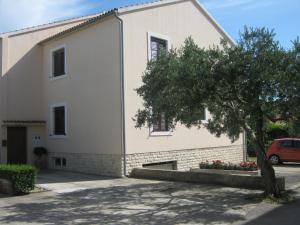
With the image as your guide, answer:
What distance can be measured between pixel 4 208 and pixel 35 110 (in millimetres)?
10468

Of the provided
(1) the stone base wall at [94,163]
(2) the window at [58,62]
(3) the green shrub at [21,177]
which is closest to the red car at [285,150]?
(1) the stone base wall at [94,163]

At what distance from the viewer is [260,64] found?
1047 centimetres

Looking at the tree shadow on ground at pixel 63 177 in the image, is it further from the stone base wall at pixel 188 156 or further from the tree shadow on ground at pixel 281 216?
the tree shadow on ground at pixel 281 216

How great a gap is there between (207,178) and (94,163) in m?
5.18

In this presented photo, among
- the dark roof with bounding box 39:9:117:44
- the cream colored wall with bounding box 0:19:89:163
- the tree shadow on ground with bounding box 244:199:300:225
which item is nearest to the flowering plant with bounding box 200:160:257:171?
the tree shadow on ground with bounding box 244:199:300:225

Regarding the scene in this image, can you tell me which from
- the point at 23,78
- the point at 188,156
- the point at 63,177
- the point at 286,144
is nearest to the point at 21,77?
the point at 23,78

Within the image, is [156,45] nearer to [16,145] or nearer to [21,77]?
[21,77]

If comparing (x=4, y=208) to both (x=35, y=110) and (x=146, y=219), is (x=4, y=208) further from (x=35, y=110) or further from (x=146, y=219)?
(x=35, y=110)

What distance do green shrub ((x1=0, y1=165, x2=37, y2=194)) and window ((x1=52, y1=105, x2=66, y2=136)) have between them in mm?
6860

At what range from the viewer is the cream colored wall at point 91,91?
1702 cm

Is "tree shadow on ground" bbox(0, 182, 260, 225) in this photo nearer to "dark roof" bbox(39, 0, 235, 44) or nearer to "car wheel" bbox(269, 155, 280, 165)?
"dark roof" bbox(39, 0, 235, 44)

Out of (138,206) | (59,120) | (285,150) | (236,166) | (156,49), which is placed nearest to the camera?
(138,206)

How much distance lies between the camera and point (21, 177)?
1258 cm

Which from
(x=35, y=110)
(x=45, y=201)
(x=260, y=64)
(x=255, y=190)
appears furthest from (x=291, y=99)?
(x=35, y=110)
